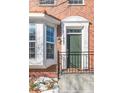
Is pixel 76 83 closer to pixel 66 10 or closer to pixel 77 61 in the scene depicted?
pixel 77 61

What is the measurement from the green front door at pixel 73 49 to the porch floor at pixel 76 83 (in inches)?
93.6

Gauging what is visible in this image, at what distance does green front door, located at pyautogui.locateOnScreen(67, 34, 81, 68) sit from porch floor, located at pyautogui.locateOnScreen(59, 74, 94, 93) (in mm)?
2378

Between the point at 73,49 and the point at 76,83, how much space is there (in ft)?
11.0

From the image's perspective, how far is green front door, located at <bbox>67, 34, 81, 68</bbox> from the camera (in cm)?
1007

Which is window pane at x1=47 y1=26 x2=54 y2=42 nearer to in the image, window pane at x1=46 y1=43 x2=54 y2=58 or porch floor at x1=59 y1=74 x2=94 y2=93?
window pane at x1=46 y1=43 x2=54 y2=58

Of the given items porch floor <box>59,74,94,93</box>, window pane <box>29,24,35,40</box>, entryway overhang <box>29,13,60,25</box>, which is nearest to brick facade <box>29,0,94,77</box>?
entryway overhang <box>29,13,60,25</box>

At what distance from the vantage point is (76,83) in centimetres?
709

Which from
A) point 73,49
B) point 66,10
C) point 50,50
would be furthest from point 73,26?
point 50,50

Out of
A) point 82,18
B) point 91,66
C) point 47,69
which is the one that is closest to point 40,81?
point 47,69

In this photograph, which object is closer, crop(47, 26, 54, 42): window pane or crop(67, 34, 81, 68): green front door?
crop(47, 26, 54, 42): window pane
